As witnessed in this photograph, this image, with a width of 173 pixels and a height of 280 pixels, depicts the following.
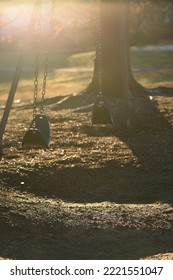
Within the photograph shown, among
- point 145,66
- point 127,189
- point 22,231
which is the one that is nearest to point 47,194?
point 127,189

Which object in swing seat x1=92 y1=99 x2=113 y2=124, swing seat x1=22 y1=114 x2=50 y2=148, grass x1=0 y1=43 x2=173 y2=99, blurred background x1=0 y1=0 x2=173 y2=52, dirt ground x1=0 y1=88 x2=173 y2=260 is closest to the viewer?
dirt ground x1=0 y1=88 x2=173 y2=260

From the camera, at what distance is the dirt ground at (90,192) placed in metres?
7.88

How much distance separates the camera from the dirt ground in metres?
7.88

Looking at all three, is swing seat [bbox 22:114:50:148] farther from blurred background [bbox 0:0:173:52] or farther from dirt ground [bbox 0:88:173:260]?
blurred background [bbox 0:0:173:52]

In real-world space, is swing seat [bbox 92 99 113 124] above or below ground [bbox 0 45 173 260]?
above

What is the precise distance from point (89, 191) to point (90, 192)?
0.14 feet

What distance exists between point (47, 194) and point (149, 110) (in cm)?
646

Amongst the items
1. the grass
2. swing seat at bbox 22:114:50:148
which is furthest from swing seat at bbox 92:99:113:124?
the grass

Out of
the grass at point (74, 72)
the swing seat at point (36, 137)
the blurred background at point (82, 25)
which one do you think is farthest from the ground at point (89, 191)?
the blurred background at point (82, 25)

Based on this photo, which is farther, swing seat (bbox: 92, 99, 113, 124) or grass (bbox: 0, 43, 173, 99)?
grass (bbox: 0, 43, 173, 99)

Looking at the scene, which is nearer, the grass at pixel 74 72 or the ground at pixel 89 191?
the ground at pixel 89 191

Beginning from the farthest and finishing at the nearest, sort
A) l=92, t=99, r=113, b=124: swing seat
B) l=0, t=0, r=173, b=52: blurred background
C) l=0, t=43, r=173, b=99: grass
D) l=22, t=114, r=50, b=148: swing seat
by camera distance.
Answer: l=0, t=0, r=173, b=52: blurred background → l=0, t=43, r=173, b=99: grass → l=92, t=99, r=113, b=124: swing seat → l=22, t=114, r=50, b=148: swing seat

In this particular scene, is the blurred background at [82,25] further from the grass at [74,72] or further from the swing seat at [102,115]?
the swing seat at [102,115]
